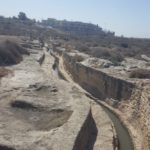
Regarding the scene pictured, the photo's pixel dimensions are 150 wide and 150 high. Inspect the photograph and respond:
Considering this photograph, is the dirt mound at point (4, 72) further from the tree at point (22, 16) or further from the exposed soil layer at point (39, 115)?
the tree at point (22, 16)

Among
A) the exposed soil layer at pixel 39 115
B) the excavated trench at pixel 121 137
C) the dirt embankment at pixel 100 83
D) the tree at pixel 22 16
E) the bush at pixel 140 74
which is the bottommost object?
the tree at pixel 22 16

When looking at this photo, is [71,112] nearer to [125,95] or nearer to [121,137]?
[121,137]

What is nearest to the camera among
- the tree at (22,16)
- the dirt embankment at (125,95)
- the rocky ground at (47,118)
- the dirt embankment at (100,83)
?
the rocky ground at (47,118)

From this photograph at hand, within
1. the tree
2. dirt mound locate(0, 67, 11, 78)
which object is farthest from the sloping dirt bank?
the tree

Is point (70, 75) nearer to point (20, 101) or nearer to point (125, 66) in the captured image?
point (125, 66)

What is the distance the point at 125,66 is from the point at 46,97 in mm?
14465

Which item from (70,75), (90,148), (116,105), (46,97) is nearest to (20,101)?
(46,97)

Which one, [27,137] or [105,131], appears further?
[105,131]

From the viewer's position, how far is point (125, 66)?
34219mm

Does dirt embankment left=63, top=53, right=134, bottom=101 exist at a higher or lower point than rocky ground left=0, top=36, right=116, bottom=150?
lower

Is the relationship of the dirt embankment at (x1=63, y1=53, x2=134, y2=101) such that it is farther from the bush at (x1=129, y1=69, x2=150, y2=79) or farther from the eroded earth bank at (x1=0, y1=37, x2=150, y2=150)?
the bush at (x1=129, y1=69, x2=150, y2=79)

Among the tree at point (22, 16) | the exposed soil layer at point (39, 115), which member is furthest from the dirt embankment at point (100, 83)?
the tree at point (22, 16)

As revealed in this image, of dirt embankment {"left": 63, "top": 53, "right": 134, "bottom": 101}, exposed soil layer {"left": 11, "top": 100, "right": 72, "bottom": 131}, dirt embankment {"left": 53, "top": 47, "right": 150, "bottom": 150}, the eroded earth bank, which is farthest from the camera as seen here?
dirt embankment {"left": 63, "top": 53, "right": 134, "bottom": 101}

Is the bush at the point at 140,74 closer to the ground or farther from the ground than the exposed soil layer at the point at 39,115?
farther from the ground
